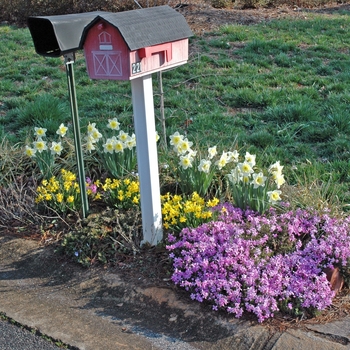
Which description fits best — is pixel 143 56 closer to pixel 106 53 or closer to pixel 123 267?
pixel 106 53

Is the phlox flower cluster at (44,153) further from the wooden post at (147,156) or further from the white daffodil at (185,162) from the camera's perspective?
the wooden post at (147,156)

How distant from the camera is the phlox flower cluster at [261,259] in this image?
3316mm

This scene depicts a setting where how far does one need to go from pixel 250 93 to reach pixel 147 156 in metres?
3.50

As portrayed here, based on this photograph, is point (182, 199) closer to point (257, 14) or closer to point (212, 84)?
point (212, 84)

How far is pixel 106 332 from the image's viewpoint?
3.30m

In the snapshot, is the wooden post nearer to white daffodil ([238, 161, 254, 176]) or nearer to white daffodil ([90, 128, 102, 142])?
white daffodil ([238, 161, 254, 176])

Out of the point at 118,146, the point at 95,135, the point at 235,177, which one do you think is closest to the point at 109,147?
the point at 118,146

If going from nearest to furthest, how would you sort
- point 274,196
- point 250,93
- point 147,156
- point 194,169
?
point 147,156 → point 274,196 → point 194,169 → point 250,93

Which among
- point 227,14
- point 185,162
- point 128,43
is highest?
point 128,43

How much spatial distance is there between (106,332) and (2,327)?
62 centimetres

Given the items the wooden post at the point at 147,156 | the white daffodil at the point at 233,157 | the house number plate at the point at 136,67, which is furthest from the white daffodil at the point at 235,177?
the house number plate at the point at 136,67

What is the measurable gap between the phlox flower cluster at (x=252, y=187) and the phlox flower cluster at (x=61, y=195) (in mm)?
1172

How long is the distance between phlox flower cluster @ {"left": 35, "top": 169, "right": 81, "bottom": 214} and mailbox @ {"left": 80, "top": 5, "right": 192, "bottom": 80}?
3.92 ft

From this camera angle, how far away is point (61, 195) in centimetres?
432
